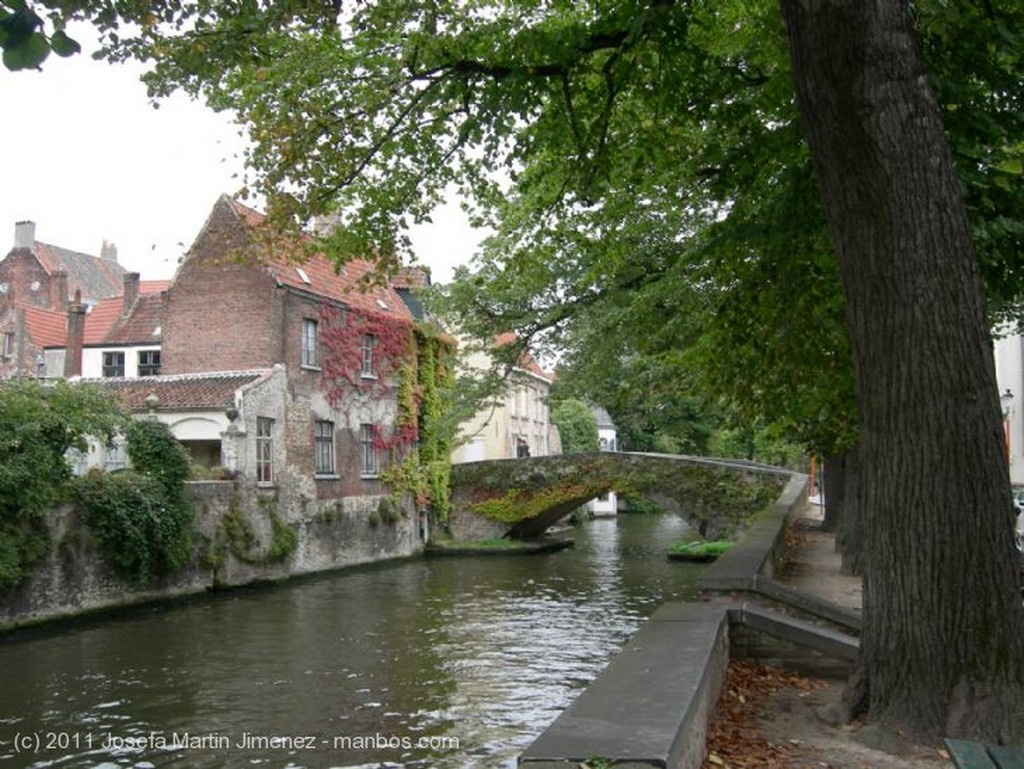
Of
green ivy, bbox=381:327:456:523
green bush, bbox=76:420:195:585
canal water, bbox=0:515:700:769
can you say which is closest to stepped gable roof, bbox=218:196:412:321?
green ivy, bbox=381:327:456:523

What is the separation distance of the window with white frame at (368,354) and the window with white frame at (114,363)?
835 cm

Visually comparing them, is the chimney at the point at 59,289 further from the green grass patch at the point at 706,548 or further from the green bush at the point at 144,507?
the green grass patch at the point at 706,548

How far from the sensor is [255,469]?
2384 centimetres

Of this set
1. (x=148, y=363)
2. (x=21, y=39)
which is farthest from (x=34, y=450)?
(x=21, y=39)

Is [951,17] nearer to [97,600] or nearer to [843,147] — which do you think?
[843,147]

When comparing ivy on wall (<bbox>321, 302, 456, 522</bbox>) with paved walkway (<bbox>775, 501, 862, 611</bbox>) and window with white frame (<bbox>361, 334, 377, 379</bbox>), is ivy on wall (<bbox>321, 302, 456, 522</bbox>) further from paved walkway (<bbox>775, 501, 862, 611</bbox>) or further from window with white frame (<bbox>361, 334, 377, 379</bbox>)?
paved walkway (<bbox>775, 501, 862, 611</bbox>)

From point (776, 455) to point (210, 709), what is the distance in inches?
1879

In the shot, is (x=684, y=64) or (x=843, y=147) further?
(x=684, y=64)

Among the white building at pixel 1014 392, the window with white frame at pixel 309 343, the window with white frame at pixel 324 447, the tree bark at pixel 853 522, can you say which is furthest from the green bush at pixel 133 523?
the white building at pixel 1014 392

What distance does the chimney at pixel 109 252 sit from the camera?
52.9 m

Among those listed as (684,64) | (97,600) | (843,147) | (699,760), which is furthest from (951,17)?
(97,600)

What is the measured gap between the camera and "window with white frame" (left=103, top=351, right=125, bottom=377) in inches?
1259

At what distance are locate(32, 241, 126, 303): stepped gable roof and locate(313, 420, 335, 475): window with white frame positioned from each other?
2213 centimetres

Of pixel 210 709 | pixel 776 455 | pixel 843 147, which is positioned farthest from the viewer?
pixel 776 455
